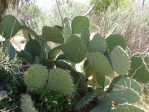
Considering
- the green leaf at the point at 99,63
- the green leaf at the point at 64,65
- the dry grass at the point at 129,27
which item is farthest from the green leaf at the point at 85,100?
the dry grass at the point at 129,27

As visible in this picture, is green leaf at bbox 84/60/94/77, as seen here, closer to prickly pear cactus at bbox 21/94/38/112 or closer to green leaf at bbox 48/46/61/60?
green leaf at bbox 48/46/61/60

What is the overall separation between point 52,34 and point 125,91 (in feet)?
3.63

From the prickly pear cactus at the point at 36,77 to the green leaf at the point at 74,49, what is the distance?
442 mm

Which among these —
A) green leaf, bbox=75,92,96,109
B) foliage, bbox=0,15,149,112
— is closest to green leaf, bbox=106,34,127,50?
foliage, bbox=0,15,149,112

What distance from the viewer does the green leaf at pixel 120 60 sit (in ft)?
14.8

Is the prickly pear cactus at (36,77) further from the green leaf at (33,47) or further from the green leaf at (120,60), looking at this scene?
the green leaf at (120,60)

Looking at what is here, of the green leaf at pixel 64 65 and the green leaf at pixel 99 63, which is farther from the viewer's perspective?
the green leaf at pixel 64 65

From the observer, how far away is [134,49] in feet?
23.6

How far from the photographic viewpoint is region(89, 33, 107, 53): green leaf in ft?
15.5

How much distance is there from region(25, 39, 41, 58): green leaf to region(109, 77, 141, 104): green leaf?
3.45 feet

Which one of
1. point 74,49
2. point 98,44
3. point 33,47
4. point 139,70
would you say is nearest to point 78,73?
point 74,49

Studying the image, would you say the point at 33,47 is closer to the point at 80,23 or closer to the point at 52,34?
the point at 52,34

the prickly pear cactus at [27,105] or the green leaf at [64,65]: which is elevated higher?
the green leaf at [64,65]

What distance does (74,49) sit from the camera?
4.71m
